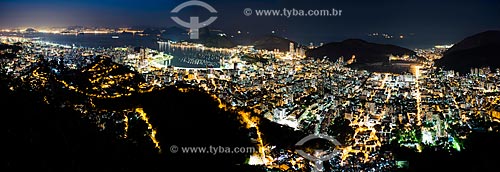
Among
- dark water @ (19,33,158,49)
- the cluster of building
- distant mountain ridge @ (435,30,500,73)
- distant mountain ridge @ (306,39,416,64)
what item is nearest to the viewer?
the cluster of building

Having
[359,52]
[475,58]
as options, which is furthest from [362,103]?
[359,52]

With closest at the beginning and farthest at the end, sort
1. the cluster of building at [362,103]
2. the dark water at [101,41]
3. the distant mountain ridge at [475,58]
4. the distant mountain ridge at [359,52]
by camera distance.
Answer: the cluster of building at [362,103] → the distant mountain ridge at [475,58] → the distant mountain ridge at [359,52] → the dark water at [101,41]

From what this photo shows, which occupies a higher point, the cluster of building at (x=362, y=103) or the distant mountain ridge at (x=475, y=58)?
the distant mountain ridge at (x=475, y=58)

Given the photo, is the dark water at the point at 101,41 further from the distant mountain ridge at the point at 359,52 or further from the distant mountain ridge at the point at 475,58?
the distant mountain ridge at the point at 475,58

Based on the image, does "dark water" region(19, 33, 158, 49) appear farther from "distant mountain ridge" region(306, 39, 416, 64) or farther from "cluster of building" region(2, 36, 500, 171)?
"cluster of building" region(2, 36, 500, 171)

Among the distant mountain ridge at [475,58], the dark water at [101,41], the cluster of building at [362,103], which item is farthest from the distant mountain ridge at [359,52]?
the dark water at [101,41]

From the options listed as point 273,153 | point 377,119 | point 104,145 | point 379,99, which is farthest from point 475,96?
point 104,145

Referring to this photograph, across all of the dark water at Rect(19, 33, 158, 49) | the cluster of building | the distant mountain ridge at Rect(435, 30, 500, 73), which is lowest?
the cluster of building

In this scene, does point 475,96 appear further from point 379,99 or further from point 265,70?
point 265,70

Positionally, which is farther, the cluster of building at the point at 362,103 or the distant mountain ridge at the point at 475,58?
the distant mountain ridge at the point at 475,58

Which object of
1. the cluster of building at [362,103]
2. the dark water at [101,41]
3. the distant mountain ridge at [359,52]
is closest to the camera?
the cluster of building at [362,103]

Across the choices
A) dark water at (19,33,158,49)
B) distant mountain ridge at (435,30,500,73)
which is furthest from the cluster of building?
dark water at (19,33,158,49)
